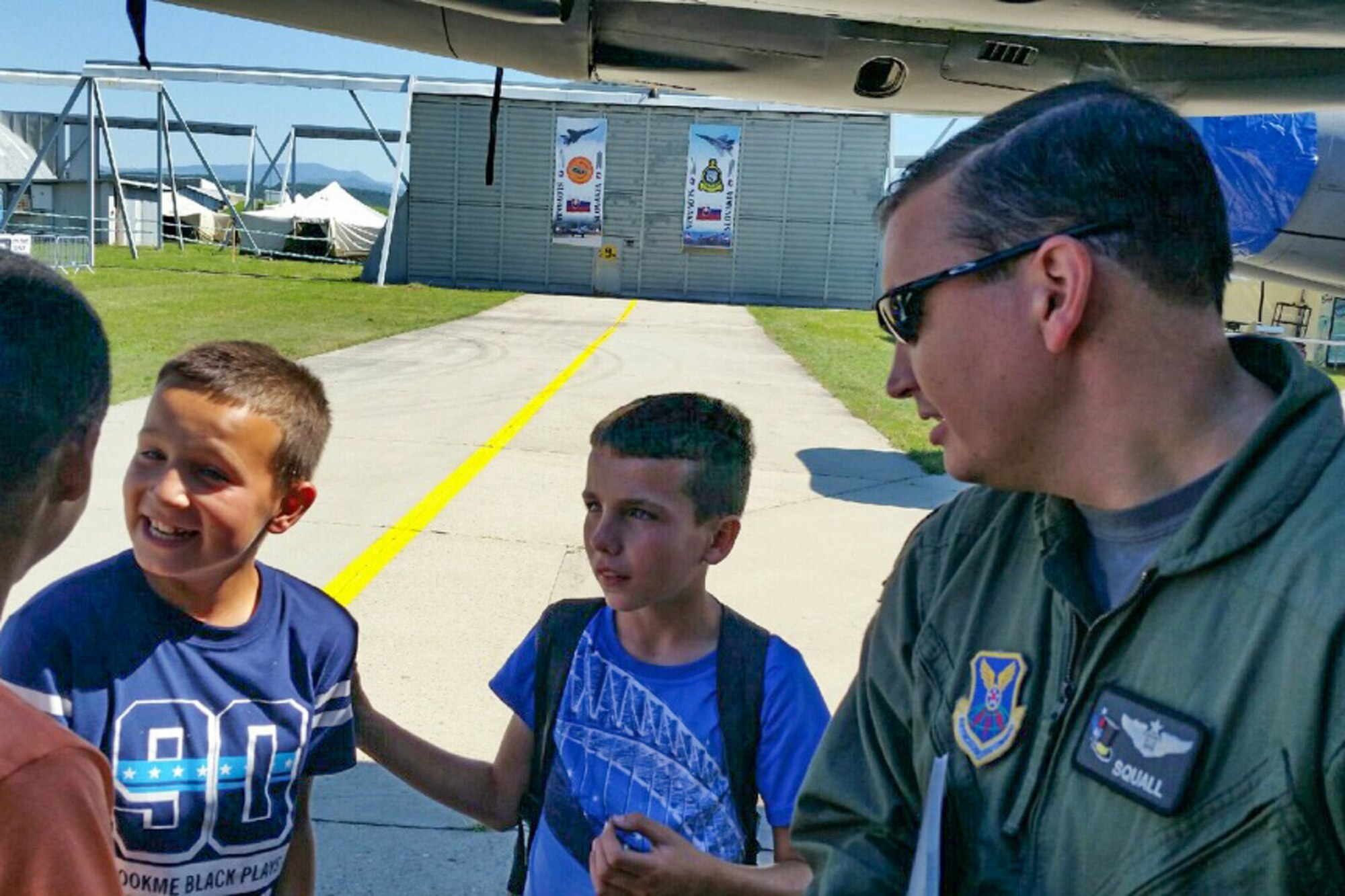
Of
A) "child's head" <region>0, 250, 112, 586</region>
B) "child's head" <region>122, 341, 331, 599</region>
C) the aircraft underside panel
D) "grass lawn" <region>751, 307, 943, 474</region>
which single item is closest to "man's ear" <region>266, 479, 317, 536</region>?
"child's head" <region>122, 341, 331, 599</region>

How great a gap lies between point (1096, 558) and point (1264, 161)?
14.6 feet

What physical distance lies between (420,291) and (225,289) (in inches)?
266

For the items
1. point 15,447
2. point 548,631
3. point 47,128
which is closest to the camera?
point 15,447

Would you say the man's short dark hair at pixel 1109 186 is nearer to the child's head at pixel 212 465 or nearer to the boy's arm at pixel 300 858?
the child's head at pixel 212 465

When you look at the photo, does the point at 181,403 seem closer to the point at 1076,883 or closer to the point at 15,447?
the point at 15,447

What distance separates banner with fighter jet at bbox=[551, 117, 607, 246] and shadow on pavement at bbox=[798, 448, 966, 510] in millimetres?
26556

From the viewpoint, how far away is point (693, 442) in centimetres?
229

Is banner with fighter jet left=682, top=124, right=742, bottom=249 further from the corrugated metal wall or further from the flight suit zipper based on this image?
the flight suit zipper

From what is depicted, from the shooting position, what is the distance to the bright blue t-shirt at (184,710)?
6.30ft

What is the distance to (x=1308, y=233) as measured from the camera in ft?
17.5

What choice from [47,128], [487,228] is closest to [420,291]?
[487,228]

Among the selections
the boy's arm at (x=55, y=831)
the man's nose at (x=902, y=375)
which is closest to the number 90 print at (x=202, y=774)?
the boy's arm at (x=55, y=831)

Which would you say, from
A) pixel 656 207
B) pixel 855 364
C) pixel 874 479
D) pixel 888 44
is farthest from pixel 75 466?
pixel 656 207

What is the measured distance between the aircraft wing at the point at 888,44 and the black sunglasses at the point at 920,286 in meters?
1.48
